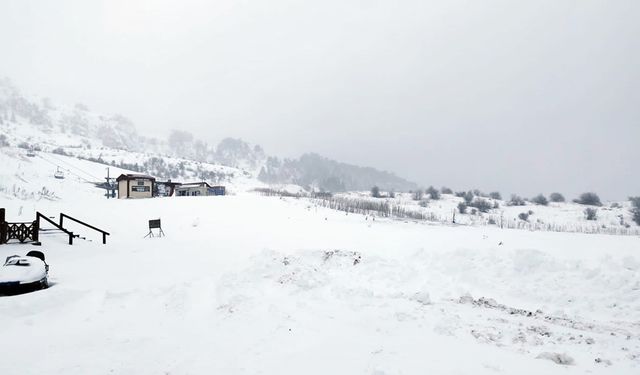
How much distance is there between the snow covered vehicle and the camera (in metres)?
10.9

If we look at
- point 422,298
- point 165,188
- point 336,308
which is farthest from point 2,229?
point 165,188

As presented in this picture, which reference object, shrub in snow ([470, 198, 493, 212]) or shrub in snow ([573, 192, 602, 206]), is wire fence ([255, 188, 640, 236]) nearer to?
shrub in snow ([470, 198, 493, 212])

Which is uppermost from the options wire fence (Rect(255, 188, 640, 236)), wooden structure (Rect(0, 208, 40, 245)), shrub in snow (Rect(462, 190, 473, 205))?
shrub in snow (Rect(462, 190, 473, 205))

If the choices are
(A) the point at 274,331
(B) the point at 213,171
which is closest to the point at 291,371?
(A) the point at 274,331

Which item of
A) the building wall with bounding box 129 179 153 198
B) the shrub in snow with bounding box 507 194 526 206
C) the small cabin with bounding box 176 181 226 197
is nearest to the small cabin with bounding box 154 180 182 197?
the small cabin with bounding box 176 181 226 197

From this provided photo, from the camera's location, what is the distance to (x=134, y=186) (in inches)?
2141

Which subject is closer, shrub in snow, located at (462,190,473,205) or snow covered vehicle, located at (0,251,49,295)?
snow covered vehicle, located at (0,251,49,295)

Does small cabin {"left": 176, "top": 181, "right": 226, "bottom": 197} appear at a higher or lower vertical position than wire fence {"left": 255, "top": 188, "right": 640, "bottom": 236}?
higher

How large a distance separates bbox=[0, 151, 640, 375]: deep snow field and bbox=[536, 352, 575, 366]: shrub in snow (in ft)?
0.08

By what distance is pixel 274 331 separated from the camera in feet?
30.0

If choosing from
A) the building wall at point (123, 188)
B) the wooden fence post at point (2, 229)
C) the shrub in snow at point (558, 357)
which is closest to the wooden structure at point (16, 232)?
the wooden fence post at point (2, 229)

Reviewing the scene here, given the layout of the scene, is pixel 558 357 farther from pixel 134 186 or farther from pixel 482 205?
pixel 482 205

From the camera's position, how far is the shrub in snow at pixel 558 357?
7543mm

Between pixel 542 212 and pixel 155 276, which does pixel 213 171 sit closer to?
pixel 542 212
